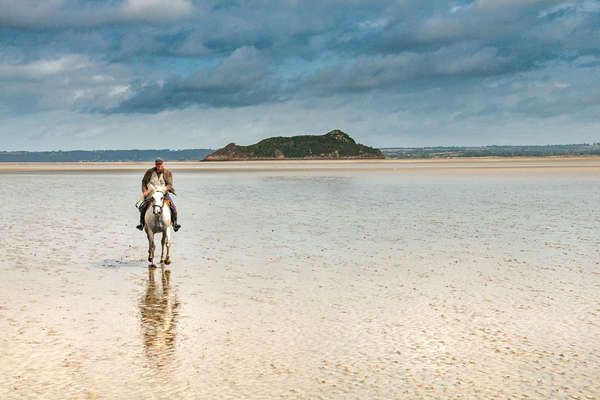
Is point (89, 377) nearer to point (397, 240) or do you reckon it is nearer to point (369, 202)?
point (397, 240)

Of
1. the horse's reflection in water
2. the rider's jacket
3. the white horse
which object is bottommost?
Result: the horse's reflection in water

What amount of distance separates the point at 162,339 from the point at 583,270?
9838 millimetres

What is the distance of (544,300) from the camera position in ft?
37.2

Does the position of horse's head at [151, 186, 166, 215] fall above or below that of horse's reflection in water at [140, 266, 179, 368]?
above

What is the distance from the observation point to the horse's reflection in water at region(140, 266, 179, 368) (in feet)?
27.6

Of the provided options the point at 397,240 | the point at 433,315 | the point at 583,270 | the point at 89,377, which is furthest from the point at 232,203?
the point at 89,377

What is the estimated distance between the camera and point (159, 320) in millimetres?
10180

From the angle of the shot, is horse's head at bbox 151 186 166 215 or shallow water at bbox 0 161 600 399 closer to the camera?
shallow water at bbox 0 161 600 399

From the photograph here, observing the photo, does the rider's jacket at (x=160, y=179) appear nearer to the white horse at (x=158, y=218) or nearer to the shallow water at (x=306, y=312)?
the white horse at (x=158, y=218)

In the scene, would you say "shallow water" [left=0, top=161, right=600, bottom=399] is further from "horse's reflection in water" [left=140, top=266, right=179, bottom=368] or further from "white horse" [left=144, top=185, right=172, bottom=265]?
"white horse" [left=144, top=185, right=172, bottom=265]

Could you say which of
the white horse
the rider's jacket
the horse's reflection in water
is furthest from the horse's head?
the horse's reflection in water

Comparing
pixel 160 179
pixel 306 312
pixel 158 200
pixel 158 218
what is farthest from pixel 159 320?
pixel 160 179

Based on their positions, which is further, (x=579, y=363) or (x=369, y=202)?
(x=369, y=202)

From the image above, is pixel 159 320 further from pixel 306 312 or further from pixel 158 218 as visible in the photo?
pixel 158 218
